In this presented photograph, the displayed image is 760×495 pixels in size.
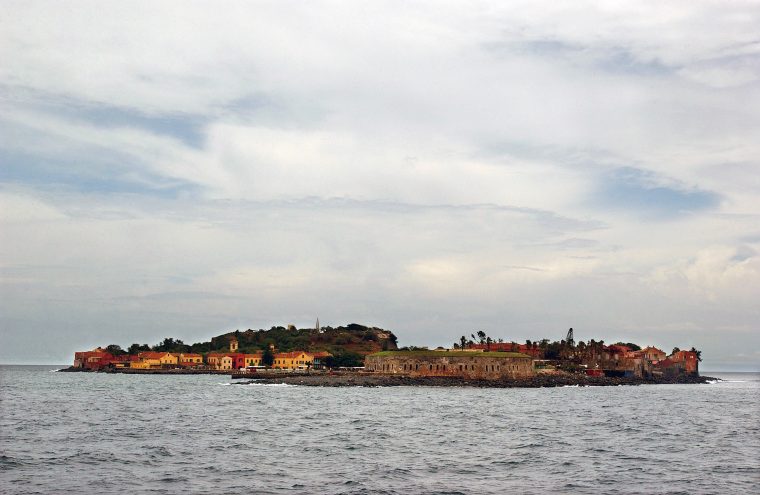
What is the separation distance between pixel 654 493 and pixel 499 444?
17174 mm

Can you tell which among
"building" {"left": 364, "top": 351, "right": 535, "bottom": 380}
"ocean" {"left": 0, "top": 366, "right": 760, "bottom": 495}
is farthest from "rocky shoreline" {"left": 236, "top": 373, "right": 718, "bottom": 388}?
"ocean" {"left": 0, "top": 366, "right": 760, "bottom": 495}

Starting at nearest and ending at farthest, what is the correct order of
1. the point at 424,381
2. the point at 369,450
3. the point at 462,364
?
the point at 369,450
the point at 424,381
the point at 462,364

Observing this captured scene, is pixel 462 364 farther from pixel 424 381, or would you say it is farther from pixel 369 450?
pixel 369 450

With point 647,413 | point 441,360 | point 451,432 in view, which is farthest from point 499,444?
point 441,360

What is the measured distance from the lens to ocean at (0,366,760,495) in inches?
1356

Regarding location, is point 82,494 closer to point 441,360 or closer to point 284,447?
point 284,447

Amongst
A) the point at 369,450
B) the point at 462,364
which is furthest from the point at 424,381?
the point at 369,450

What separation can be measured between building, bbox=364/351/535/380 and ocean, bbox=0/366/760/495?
72.7 meters

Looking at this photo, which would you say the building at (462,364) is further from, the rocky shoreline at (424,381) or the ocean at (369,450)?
the ocean at (369,450)

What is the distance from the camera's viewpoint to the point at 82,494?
31.3m

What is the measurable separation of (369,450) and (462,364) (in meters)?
111

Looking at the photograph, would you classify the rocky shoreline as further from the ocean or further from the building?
the ocean

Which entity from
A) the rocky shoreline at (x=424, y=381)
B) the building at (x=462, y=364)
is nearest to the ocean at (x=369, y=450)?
the rocky shoreline at (x=424, y=381)

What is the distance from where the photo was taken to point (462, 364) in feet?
509
